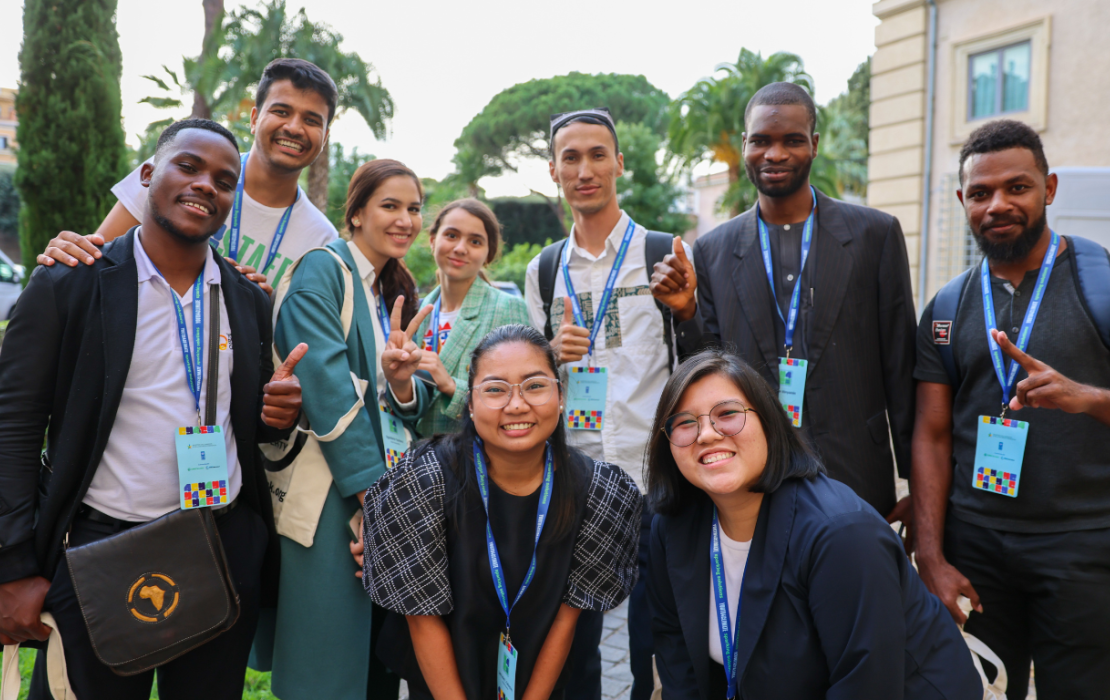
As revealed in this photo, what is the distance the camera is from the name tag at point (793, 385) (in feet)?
8.97

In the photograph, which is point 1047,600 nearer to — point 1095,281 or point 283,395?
point 1095,281

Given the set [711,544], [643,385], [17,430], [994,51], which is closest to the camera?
[17,430]

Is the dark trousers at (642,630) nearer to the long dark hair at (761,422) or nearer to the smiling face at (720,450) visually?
the long dark hair at (761,422)

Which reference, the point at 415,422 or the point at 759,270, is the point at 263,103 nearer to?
the point at 415,422

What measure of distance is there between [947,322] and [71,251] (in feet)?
10.2

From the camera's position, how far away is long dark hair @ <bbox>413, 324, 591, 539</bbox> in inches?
97.3

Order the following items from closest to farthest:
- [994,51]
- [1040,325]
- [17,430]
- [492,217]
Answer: [17,430]
[1040,325]
[492,217]
[994,51]

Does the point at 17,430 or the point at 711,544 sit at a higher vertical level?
the point at 17,430

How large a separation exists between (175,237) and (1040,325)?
3.06 m

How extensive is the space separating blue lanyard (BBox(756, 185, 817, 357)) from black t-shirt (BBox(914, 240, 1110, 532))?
0.58m

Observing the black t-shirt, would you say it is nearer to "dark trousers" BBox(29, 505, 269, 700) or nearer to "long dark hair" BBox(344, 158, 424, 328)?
"long dark hair" BBox(344, 158, 424, 328)

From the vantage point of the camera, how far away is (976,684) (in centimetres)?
198

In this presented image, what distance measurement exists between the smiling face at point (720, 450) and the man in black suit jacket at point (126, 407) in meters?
1.35

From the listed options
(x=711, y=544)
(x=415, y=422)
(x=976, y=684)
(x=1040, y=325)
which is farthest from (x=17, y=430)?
(x=1040, y=325)
